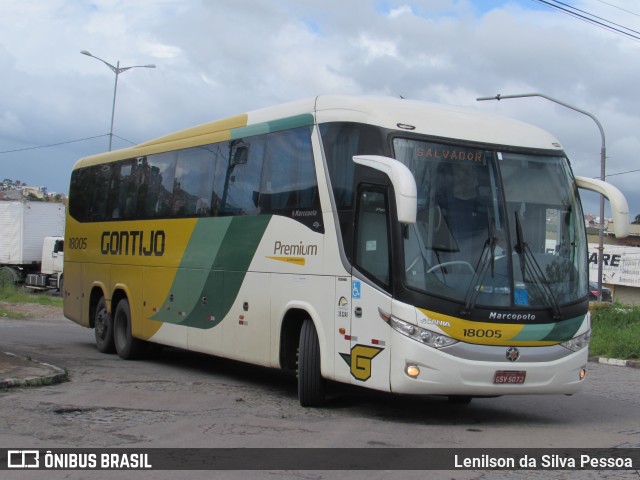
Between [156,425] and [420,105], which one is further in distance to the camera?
[420,105]

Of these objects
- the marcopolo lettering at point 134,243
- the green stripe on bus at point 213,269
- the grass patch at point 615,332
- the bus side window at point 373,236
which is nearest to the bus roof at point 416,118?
the bus side window at point 373,236

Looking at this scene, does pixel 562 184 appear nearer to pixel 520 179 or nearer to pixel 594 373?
pixel 520 179

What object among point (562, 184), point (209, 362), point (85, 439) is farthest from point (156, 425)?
point (209, 362)

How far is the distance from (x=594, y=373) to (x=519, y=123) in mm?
7544

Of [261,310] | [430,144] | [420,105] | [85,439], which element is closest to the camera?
[85,439]

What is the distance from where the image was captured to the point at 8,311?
28.1 metres

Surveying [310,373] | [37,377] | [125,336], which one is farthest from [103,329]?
[310,373]

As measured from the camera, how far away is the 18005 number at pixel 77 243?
17688mm

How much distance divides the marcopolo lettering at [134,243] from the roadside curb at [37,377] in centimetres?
283

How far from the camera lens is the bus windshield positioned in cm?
920

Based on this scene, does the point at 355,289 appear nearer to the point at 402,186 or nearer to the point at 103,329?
the point at 402,186

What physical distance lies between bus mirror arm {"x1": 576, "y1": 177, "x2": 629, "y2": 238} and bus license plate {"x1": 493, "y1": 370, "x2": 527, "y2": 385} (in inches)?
82.5

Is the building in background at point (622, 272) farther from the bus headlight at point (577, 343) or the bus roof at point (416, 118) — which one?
the bus headlight at point (577, 343)

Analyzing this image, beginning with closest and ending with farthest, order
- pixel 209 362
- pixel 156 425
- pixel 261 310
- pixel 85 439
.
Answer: pixel 85 439, pixel 156 425, pixel 261 310, pixel 209 362
